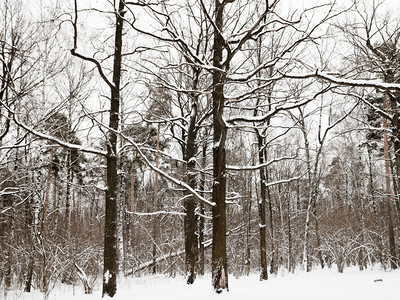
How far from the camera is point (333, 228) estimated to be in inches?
751

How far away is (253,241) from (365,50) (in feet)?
63.0

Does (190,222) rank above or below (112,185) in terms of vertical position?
below

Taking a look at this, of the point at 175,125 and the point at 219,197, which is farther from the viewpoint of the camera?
the point at 175,125

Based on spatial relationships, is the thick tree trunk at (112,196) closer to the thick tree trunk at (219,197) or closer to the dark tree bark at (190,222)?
the thick tree trunk at (219,197)

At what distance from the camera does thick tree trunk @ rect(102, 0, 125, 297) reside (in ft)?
24.7

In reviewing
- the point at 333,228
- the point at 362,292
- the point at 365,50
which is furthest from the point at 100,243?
the point at 365,50

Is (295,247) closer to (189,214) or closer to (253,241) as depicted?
(253,241)

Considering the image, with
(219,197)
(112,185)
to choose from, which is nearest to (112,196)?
(112,185)

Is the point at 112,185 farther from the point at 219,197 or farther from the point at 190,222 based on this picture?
the point at 190,222

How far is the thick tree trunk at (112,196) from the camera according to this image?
24.7ft

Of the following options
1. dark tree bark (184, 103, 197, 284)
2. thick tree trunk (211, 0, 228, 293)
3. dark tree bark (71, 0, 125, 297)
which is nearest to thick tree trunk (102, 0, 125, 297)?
dark tree bark (71, 0, 125, 297)

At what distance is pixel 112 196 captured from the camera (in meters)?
7.94

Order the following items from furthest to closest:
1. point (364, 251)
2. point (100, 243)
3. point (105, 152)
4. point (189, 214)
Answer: point (364, 251) → point (100, 243) → point (189, 214) → point (105, 152)

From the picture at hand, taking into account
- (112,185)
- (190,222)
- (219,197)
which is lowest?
(190,222)
